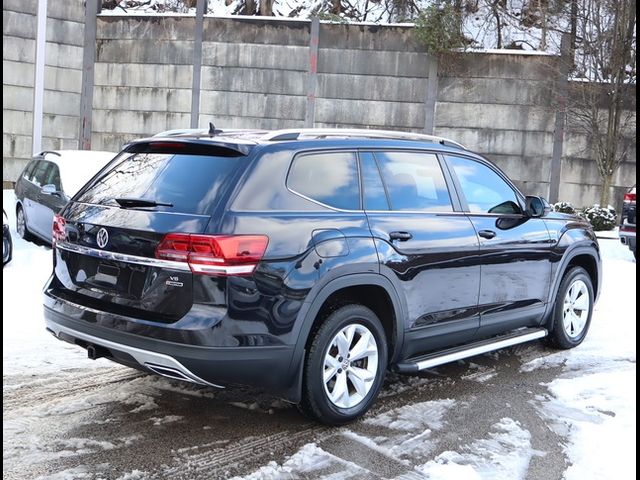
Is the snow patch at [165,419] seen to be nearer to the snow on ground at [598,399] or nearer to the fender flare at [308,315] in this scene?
the fender flare at [308,315]

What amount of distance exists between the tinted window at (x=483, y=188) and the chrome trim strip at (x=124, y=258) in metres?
2.33

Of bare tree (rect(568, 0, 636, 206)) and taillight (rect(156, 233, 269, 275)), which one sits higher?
bare tree (rect(568, 0, 636, 206))

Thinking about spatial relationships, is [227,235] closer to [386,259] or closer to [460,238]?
[386,259]

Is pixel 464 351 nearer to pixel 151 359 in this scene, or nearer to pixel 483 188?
pixel 483 188

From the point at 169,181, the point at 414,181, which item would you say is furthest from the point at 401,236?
the point at 169,181

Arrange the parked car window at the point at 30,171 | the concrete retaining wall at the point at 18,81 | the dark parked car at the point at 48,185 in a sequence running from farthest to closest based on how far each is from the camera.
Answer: the concrete retaining wall at the point at 18,81 → the parked car window at the point at 30,171 → the dark parked car at the point at 48,185

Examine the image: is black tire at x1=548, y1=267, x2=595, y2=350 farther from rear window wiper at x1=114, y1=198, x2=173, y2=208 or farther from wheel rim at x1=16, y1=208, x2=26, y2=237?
wheel rim at x1=16, y1=208, x2=26, y2=237

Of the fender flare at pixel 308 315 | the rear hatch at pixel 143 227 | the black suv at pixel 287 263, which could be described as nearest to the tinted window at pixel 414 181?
the black suv at pixel 287 263

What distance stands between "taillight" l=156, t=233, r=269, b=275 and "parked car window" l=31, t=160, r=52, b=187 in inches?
308

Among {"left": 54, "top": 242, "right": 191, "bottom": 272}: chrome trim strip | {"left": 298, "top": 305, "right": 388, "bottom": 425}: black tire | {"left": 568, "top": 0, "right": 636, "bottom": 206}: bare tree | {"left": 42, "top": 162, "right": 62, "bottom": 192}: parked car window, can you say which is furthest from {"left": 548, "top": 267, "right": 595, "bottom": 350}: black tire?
{"left": 568, "top": 0, "right": 636, "bottom": 206}: bare tree

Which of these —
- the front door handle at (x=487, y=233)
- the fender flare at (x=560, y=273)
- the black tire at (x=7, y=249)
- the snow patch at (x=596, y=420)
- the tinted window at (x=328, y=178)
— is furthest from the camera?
the black tire at (x=7, y=249)

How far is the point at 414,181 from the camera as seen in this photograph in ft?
15.8

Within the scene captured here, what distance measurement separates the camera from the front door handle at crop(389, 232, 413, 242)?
4.39 meters

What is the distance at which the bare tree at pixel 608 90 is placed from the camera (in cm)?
1560
